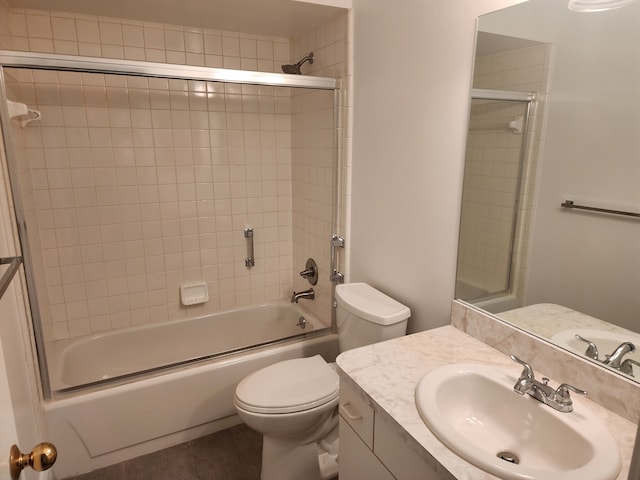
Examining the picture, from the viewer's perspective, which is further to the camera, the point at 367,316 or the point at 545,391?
the point at 367,316

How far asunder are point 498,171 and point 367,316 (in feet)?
2.54

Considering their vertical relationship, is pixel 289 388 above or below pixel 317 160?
below

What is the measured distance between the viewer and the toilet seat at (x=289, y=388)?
1629mm

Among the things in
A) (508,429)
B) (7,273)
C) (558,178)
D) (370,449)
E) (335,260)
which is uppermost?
(558,178)

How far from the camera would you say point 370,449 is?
1171 mm

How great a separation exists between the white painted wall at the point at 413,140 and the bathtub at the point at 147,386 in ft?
2.73

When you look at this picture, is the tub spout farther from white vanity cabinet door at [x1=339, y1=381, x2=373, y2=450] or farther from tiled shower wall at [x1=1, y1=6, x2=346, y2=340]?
white vanity cabinet door at [x1=339, y1=381, x2=373, y2=450]

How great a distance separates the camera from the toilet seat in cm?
163

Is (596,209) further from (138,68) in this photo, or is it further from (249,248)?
(249,248)

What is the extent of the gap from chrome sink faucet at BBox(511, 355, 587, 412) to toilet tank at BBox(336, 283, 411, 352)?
630mm

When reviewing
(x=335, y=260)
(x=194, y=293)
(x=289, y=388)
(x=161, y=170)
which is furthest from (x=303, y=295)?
(x=161, y=170)

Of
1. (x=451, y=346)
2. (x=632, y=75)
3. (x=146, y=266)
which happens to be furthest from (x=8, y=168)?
(x=632, y=75)

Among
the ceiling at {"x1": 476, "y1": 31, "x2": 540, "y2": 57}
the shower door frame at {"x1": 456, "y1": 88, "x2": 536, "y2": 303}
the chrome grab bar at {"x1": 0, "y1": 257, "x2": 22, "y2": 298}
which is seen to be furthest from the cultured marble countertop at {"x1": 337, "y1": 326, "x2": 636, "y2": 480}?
the ceiling at {"x1": 476, "y1": 31, "x2": 540, "y2": 57}

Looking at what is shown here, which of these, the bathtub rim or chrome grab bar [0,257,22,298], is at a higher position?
chrome grab bar [0,257,22,298]
